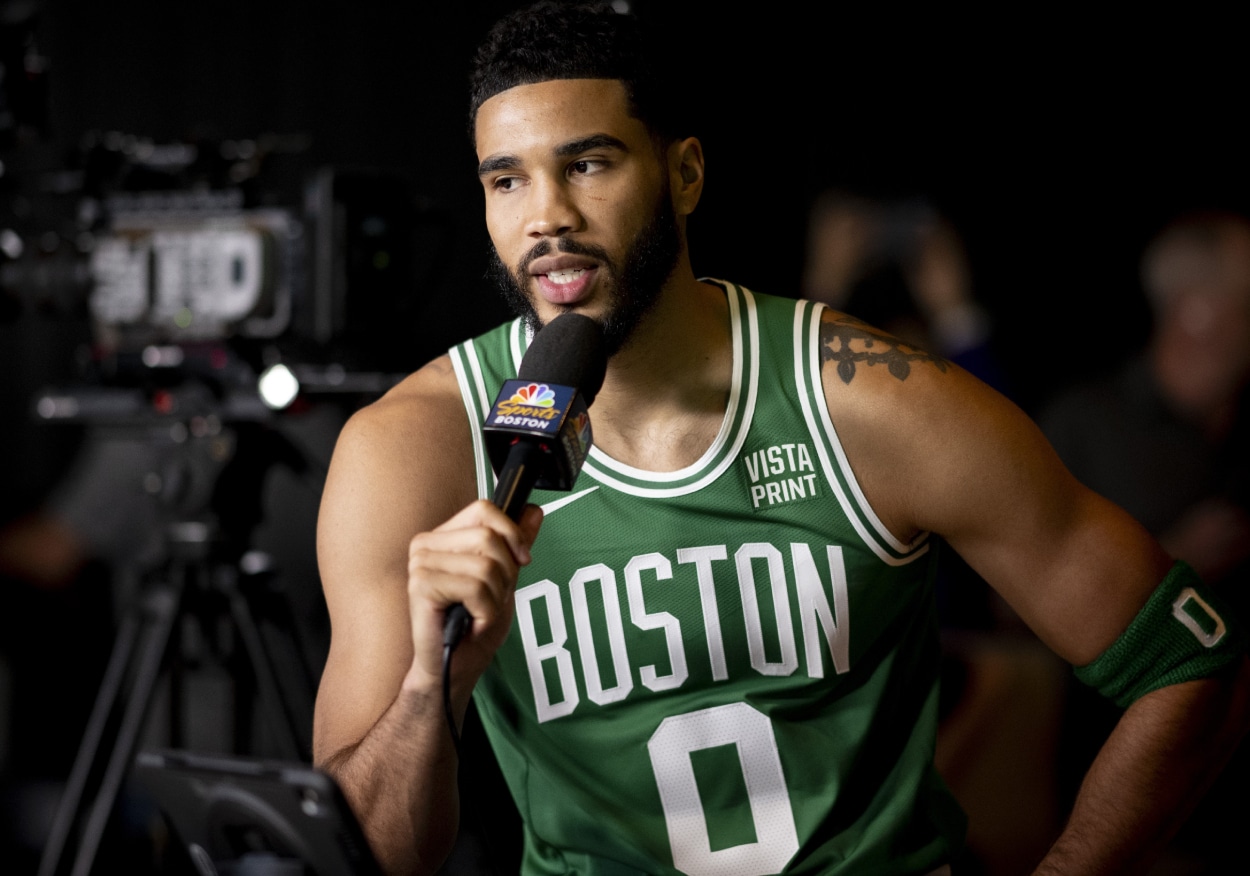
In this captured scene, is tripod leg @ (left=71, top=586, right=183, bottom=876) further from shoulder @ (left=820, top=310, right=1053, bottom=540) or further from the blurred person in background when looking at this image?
the blurred person in background

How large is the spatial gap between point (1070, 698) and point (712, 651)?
1504 millimetres

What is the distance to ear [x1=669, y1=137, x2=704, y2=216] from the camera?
4.86 feet

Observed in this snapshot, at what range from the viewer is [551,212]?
132cm

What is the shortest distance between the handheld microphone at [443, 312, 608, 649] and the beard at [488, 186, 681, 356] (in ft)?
0.64

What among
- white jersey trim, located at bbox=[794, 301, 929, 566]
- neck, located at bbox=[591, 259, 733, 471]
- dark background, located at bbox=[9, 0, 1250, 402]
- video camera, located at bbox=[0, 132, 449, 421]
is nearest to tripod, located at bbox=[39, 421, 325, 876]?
video camera, located at bbox=[0, 132, 449, 421]

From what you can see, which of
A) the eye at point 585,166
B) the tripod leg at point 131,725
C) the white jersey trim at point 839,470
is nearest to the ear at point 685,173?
the eye at point 585,166

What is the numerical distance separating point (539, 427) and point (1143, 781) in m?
0.76

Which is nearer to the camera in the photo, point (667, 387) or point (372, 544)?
point (372, 544)

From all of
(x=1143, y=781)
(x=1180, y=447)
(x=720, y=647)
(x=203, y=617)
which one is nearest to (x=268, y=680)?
(x=203, y=617)

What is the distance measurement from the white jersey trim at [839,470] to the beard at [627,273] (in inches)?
7.1

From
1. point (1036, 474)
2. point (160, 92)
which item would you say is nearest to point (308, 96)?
point (160, 92)

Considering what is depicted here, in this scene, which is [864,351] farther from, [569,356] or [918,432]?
[569,356]

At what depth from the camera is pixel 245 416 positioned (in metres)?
2.28

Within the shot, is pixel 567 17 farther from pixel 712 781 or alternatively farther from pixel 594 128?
pixel 712 781
